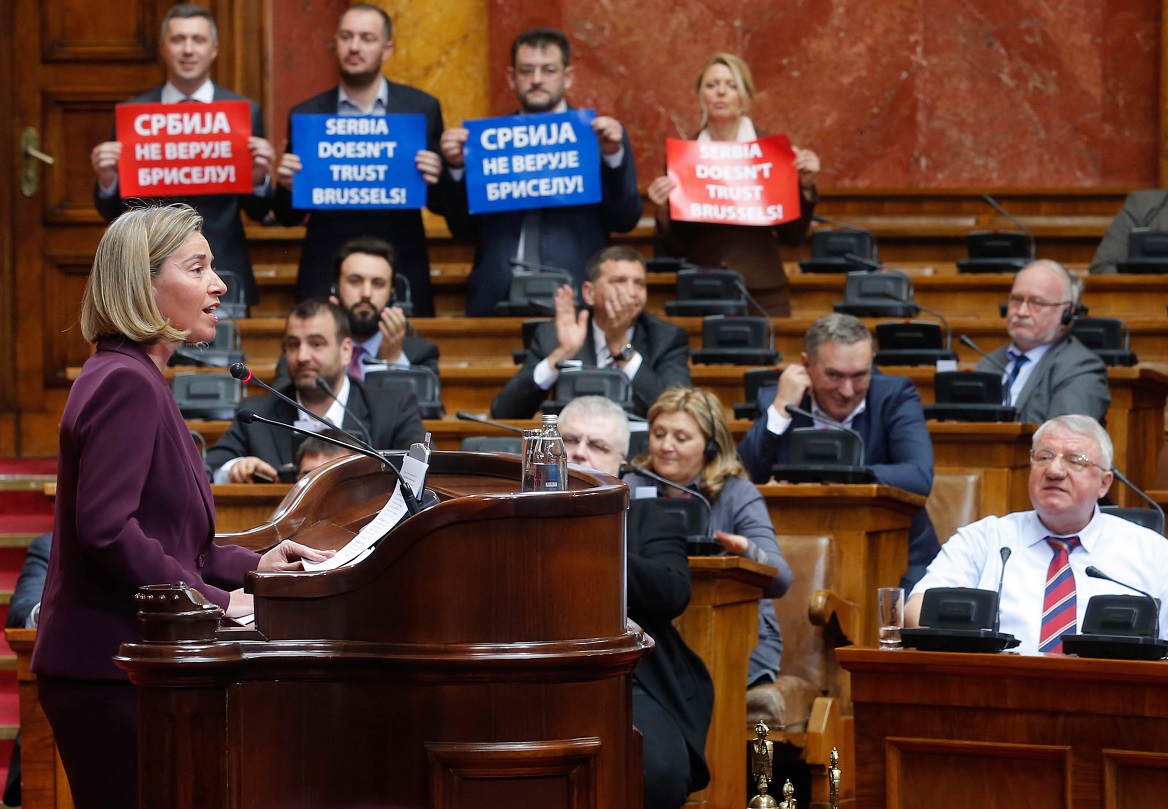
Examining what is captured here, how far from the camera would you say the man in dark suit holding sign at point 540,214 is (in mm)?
6230

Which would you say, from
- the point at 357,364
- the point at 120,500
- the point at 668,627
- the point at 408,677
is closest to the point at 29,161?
the point at 357,364

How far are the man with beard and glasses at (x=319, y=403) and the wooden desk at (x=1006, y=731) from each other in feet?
6.22

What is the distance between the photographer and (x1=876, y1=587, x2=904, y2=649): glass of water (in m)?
3.33

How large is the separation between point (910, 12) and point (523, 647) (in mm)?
6855

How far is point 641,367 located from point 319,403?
3.34 feet

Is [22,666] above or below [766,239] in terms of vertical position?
below

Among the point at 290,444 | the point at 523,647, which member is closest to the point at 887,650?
the point at 523,647

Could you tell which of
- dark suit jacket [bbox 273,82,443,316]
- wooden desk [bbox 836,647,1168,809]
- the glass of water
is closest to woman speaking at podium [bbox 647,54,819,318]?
dark suit jacket [bbox 273,82,443,316]

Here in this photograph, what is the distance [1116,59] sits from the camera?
8.25m

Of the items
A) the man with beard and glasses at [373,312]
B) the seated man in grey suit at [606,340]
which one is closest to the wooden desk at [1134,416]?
the seated man in grey suit at [606,340]

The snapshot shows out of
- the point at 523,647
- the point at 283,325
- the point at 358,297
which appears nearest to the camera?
the point at 523,647

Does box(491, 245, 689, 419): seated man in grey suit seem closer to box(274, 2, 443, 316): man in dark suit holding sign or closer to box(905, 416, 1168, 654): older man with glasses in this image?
box(274, 2, 443, 316): man in dark suit holding sign

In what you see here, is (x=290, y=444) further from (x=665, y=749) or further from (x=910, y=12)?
(x=910, y=12)

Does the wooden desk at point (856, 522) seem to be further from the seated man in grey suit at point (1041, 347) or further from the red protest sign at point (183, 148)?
the red protest sign at point (183, 148)
